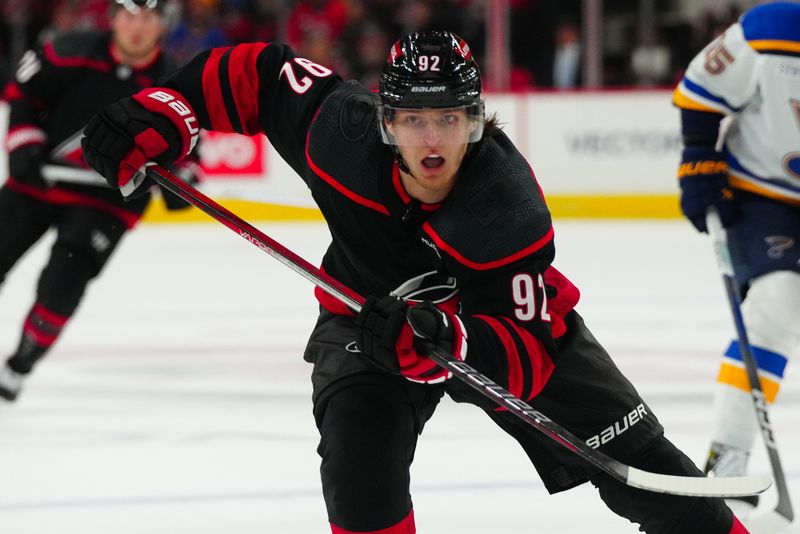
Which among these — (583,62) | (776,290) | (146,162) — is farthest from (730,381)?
(583,62)

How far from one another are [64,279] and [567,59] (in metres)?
5.19

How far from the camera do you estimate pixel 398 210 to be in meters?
2.00

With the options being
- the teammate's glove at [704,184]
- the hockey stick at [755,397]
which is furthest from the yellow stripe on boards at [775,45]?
the hockey stick at [755,397]

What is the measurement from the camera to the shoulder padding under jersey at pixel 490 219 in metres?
1.91

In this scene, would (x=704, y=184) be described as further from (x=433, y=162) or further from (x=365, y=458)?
(x=365, y=458)

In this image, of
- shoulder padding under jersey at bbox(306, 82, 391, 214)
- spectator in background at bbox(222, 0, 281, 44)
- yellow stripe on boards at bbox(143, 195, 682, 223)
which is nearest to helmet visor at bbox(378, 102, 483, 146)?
shoulder padding under jersey at bbox(306, 82, 391, 214)

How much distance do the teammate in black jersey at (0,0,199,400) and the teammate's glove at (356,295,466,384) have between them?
1.80 metres

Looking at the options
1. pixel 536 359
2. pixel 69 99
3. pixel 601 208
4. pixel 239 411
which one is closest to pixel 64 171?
pixel 69 99

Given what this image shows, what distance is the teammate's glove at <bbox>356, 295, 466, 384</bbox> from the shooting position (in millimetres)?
1815

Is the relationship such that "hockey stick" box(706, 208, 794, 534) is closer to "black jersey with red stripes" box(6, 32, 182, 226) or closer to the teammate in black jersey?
the teammate in black jersey

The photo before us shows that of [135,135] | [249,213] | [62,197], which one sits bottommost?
[249,213]

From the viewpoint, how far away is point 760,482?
6.98ft

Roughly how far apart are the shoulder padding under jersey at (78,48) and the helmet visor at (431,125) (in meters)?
2.16

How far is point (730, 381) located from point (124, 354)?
2.32 m
